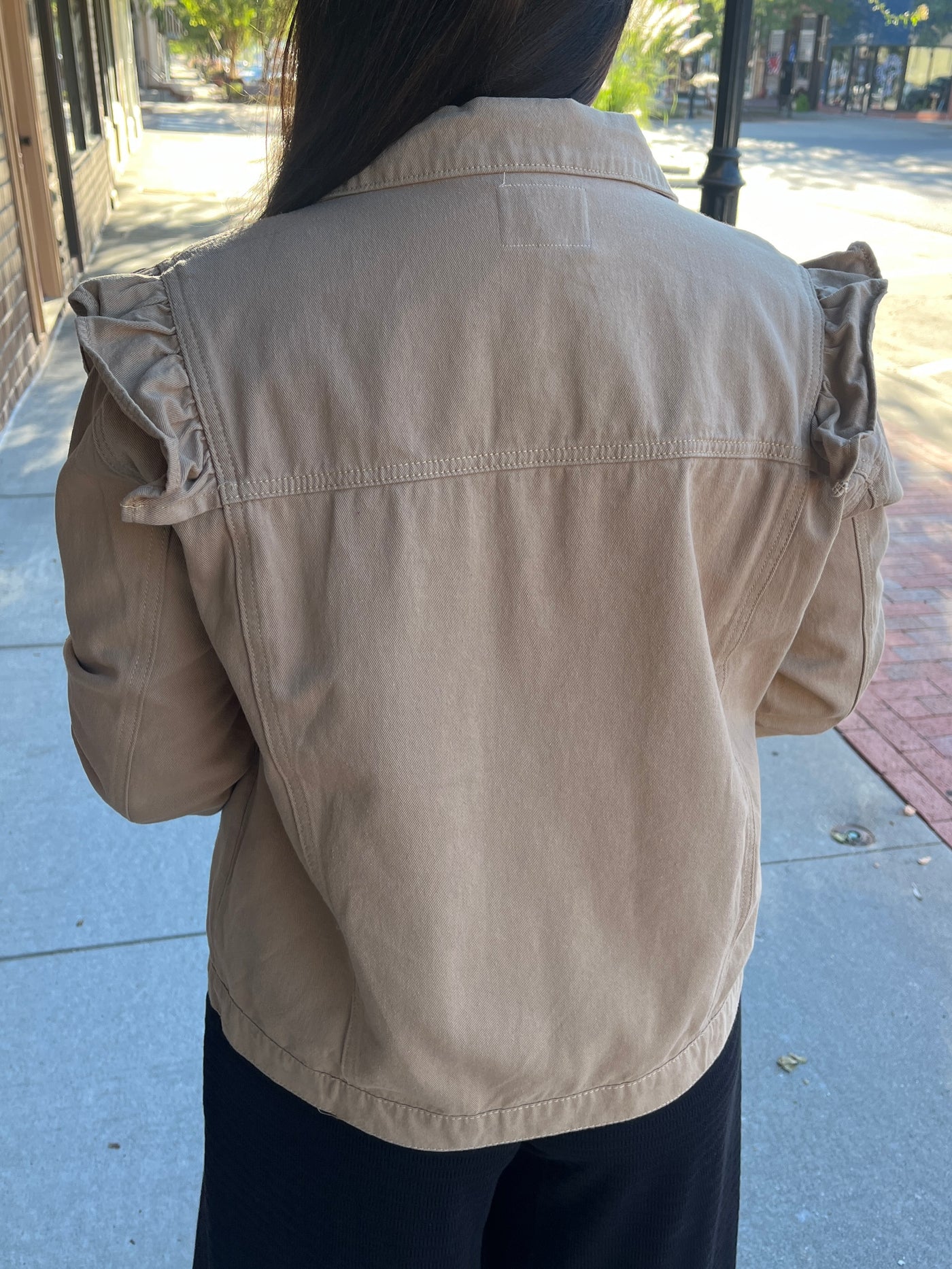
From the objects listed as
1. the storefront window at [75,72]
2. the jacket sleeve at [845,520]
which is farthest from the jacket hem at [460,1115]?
the storefront window at [75,72]

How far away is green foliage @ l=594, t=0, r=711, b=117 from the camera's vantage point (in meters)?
7.30

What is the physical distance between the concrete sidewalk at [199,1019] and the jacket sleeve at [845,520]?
0.95 m

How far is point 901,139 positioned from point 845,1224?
103 feet

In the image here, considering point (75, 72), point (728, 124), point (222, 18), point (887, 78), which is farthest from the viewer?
point (887, 78)

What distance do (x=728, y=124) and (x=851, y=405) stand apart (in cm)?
393

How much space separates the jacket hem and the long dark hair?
32.5 inches

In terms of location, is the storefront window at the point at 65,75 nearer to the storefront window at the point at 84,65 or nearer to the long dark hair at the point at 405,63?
the storefront window at the point at 84,65

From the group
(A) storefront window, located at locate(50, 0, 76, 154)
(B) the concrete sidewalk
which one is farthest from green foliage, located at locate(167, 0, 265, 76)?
(B) the concrete sidewalk

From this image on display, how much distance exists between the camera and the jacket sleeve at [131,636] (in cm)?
93

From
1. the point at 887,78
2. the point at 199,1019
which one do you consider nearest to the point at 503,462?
the point at 199,1019

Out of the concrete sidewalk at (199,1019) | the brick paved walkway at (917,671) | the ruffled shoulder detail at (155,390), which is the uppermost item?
the ruffled shoulder detail at (155,390)

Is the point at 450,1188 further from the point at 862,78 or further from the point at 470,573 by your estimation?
the point at 862,78

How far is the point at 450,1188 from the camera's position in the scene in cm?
114

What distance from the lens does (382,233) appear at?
92 centimetres
